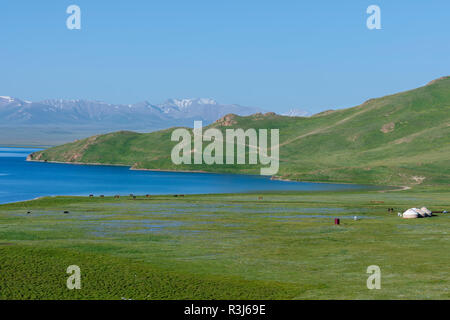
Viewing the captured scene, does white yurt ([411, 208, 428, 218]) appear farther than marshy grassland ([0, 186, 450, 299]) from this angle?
Yes

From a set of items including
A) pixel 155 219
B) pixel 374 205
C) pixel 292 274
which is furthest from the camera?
pixel 374 205

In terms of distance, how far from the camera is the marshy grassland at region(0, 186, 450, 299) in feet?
164

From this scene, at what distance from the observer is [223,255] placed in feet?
213

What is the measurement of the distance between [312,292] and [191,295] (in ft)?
30.9

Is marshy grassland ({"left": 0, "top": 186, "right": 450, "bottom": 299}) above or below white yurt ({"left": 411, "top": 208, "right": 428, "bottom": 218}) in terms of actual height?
below

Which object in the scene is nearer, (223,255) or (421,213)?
(223,255)

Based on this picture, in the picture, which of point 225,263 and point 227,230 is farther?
point 227,230

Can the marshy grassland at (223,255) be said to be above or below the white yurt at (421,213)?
below

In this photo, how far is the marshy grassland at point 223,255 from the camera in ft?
164

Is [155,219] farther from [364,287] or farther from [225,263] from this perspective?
[364,287]

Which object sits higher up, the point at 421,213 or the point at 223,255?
the point at 421,213
